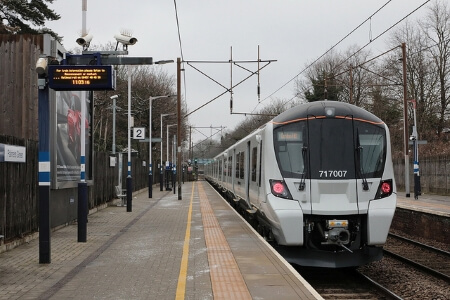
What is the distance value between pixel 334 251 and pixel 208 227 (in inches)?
221

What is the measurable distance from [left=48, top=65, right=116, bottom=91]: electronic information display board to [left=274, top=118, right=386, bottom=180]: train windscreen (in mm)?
3312

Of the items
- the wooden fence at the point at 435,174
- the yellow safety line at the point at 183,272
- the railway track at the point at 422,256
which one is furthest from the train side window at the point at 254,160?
the wooden fence at the point at 435,174

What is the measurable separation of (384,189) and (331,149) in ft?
3.87

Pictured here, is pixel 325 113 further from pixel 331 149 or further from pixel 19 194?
pixel 19 194

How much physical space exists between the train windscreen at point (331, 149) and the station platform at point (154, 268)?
66.6 inches

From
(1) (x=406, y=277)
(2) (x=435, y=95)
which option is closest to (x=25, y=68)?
(1) (x=406, y=277)

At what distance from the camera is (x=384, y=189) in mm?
9438

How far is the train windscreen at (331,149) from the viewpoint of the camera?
371 inches

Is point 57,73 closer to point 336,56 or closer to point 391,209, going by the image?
point 391,209

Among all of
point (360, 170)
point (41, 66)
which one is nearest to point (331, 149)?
point (360, 170)

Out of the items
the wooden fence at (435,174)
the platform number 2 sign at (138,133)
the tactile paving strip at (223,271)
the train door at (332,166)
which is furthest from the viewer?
the wooden fence at (435,174)

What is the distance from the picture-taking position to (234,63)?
21.1 meters

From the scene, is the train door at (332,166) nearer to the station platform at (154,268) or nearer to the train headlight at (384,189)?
the train headlight at (384,189)

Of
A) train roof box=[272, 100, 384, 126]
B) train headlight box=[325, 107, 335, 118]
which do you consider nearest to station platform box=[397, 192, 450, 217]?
train roof box=[272, 100, 384, 126]
